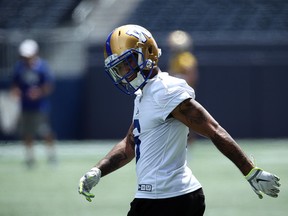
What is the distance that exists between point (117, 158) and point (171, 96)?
78cm

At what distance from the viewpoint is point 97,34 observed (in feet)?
61.6

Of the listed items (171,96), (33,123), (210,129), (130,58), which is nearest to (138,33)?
(130,58)

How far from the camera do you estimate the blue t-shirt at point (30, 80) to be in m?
13.3

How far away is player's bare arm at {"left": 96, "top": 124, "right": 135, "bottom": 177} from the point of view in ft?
15.4

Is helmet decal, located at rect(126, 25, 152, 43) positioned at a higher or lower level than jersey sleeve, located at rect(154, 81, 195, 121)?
higher

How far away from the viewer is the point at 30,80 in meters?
13.6

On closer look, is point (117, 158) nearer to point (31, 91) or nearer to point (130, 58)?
point (130, 58)

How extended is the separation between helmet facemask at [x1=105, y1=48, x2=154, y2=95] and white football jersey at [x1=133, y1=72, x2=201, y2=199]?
64mm

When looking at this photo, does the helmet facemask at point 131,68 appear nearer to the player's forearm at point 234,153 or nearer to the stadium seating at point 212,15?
the player's forearm at point 234,153

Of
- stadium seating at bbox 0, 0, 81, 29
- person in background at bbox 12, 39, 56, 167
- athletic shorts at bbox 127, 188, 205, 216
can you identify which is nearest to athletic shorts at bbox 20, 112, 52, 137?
person in background at bbox 12, 39, 56, 167

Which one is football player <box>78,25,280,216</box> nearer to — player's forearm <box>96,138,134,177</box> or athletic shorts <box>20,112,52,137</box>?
player's forearm <box>96,138,134,177</box>

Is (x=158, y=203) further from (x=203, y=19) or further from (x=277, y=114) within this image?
(x=203, y=19)

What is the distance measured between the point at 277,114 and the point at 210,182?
23.8ft

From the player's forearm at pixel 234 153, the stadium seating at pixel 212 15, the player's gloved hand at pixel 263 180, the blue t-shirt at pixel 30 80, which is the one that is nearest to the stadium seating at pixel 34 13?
the stadium seating at pixel 212 15
